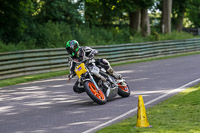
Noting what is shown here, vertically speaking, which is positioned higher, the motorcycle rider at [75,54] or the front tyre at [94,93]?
the motorcycle rider at [75,54]

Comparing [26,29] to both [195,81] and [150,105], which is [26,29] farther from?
[150,105]

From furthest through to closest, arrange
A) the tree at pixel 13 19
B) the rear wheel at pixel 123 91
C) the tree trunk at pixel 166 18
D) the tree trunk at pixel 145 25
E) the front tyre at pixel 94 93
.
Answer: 1. the tree trunk at pixel 166 18
2. the tree trunk at pixel 145 25
3. the tree at pixel 13 19
4. the rear wheel at pixel 123 91
5. the front tyre at pixel 94 93

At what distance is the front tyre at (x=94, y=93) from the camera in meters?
10.3

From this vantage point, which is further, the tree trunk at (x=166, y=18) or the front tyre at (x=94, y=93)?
the tree trunk at (x=166, y=18)

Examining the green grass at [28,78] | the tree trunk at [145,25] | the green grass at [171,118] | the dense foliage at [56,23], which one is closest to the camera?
the green grass at [171,118]

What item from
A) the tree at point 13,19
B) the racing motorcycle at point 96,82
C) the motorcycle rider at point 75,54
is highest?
the tree at point 13,19

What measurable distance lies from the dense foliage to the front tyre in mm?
10127

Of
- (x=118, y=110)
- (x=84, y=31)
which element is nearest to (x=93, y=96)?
(x=118, y=110)

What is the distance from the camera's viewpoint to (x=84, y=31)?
2730 centimetres

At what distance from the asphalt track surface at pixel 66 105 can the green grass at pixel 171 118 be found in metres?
0.41

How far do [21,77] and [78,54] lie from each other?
25.9ft

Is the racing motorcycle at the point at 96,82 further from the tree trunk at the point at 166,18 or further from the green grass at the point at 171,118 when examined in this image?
the tree trunk at the point at 166,18

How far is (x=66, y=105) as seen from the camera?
35.7 feet

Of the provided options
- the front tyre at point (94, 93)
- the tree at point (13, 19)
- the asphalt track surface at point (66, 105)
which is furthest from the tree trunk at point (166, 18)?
the front tyre at point (94, 93)
